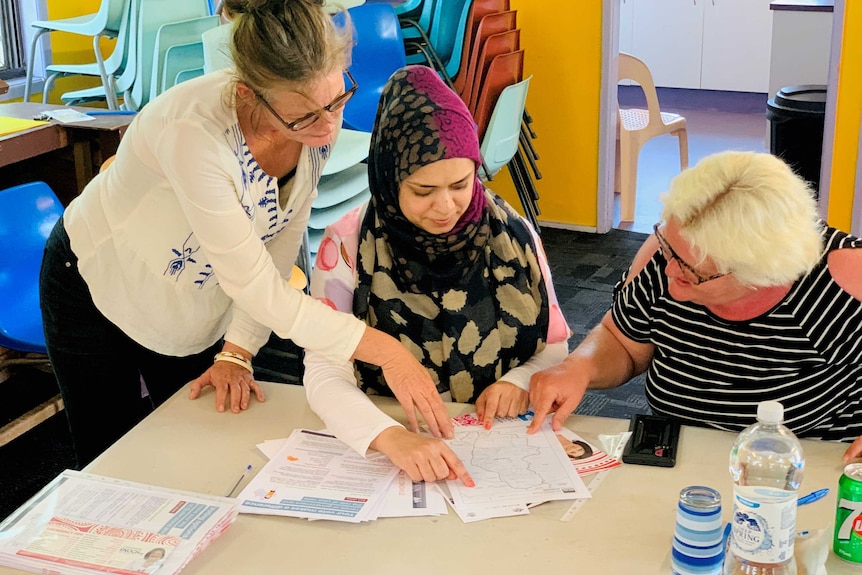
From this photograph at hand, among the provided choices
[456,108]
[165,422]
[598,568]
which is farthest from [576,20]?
[598,568]

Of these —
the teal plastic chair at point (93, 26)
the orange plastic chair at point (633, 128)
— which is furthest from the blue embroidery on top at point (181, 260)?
the orange plastic chair at point (633, 128)

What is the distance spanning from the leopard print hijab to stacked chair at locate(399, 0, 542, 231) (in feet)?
7.09

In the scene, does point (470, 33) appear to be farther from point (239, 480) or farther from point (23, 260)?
point (239, 480)

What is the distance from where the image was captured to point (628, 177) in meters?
4.83

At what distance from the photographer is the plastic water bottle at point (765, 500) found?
1.10 metres

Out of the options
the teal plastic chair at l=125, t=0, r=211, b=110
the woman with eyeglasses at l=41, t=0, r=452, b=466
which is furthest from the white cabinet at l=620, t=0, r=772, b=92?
the woman with eyeglasses at l=41, t=0, r=452, b=466

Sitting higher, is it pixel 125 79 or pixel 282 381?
pixel 125 79

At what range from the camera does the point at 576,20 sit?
14.6ft

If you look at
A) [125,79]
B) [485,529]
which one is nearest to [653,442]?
[485,529]

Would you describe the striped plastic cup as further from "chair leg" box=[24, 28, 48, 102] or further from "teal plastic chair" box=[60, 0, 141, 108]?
"chair leg" box=[24, 28, 48, 102]

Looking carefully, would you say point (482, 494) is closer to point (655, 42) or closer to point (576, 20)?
point (576, 20)

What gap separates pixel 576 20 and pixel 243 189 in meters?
3.18

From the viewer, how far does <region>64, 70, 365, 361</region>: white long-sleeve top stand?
1543 mm

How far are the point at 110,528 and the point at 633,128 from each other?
12.8ft
